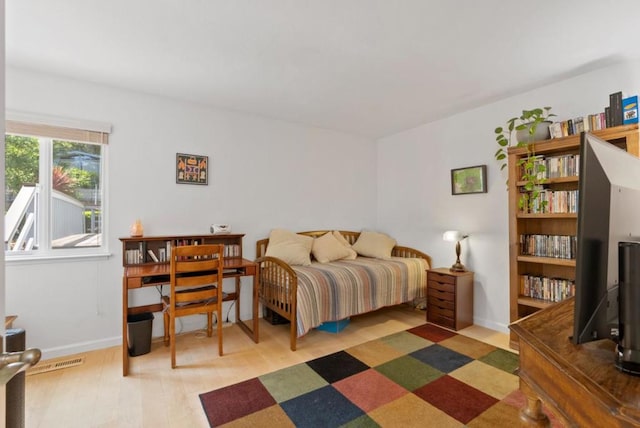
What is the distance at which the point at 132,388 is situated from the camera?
2141 millimetres

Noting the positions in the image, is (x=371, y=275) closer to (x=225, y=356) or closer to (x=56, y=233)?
(x=225, y=356)

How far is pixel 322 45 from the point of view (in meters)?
2.17

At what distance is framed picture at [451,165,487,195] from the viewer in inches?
131

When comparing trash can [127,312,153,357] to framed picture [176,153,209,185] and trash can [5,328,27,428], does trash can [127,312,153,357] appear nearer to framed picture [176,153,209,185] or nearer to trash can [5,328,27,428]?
framed picture [176,153,209,185]

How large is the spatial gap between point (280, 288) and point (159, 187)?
5.32 ft

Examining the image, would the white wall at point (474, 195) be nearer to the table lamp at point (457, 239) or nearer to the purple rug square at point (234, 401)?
the table lamp at point (457, 239)

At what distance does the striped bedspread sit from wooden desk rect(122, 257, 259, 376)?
1.57 feet

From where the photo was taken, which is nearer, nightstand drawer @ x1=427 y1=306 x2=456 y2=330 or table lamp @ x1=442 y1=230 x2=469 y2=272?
nightstand drawer @ x1=427 y1=306 x2=456 y2=330

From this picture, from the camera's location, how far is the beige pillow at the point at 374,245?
4.07 m

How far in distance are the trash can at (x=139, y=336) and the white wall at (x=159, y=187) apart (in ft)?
1.21

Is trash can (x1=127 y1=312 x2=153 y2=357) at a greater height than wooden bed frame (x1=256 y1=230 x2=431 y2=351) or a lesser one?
lesser

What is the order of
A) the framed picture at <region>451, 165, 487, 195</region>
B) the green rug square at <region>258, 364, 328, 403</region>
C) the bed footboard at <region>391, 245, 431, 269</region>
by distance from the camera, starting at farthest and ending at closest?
the bed footboard at <region>391, 245, 431, 269</region>, the framed picture at <region>451, 165, 487, 195</region>, the green rug square at <region>258, 364, 328, 403</region>

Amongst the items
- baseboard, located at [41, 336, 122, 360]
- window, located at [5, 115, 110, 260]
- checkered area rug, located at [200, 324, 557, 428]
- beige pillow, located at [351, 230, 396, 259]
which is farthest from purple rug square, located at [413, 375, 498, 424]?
window, located at [5, 115, 110, 260]

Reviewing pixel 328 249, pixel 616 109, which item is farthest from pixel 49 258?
pixel 616 109
